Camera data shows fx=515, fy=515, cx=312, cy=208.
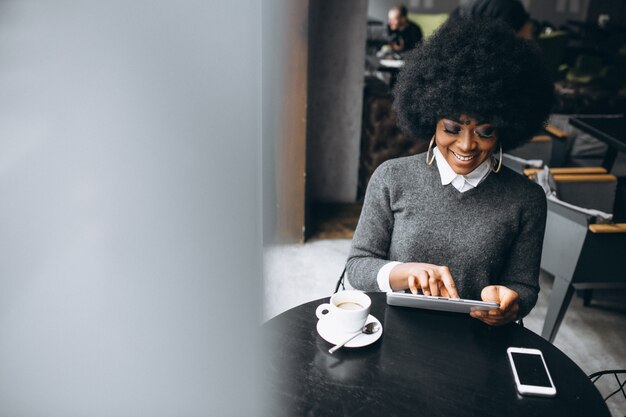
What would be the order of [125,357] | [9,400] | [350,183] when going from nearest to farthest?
[125,357]
[9,400]
[350,183]

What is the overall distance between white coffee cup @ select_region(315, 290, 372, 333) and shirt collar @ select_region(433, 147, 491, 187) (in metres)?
0.42

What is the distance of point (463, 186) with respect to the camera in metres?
1.34

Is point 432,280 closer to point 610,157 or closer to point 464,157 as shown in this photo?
point 464,157

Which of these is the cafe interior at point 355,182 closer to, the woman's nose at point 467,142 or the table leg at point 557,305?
the table leg at point 557,305

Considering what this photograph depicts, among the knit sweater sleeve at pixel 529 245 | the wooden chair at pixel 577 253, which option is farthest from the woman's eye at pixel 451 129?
the wooden chair at pixel 577 253

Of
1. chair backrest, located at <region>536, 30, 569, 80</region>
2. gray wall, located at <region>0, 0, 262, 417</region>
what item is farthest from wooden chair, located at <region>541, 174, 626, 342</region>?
chair backrest, located at <region>536, 30, 569, 80</region>

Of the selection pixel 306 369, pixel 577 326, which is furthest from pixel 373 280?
pixel 577 326

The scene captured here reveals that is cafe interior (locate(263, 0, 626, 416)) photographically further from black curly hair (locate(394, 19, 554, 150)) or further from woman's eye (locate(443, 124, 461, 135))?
woman's eye (locate(443, 124, 461, 135))

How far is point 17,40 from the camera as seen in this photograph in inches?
15.5

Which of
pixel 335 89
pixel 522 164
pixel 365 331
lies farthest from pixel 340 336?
pixel 335 89

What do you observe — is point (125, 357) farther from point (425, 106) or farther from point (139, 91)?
point (425, 106)

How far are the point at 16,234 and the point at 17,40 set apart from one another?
0.54 feet

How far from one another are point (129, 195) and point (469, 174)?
104cm

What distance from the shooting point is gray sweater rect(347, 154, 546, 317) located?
1336 millimetres
